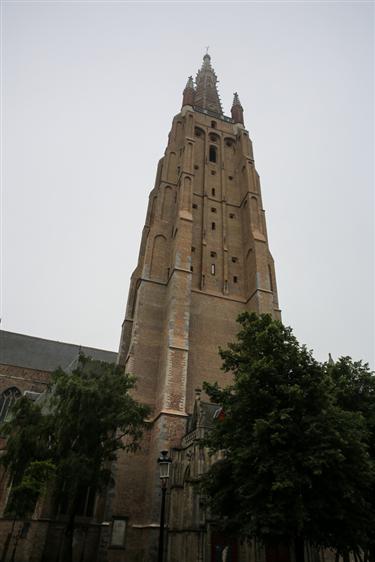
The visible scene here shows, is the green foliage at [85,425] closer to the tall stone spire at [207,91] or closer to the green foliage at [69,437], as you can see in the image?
the green foliage at [69,437]

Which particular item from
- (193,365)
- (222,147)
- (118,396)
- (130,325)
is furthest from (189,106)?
(118,396)

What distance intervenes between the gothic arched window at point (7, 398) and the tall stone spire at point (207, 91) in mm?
35169

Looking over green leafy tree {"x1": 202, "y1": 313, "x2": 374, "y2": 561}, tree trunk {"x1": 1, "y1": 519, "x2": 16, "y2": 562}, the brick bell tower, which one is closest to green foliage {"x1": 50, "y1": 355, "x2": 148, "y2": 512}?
the brick bell tower

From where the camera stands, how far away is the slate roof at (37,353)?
125ft

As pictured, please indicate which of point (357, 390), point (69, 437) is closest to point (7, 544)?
point (69, 437)

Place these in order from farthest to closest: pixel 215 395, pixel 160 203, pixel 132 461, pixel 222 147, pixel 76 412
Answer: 1. pixel 222 147
2. pixel 160 203
3. pixel 132 461
4. pixel 76 412
5. pixel 215 395

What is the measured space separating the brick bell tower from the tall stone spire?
6279 millimetres

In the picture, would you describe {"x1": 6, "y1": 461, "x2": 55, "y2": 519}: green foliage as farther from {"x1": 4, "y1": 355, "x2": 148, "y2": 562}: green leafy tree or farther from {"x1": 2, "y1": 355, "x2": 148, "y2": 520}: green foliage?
{"x1": 4, "y1": 355, "x2": 148, "y2": 562}: green leafy tree

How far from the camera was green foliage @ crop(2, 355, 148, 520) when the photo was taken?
625 inches

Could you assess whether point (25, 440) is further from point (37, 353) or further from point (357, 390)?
point (37, 353)

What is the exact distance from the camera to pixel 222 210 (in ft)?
109

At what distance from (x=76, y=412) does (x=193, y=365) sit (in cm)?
980

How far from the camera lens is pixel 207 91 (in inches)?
1922

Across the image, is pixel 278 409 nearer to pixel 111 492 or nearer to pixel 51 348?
pixel 111 492
